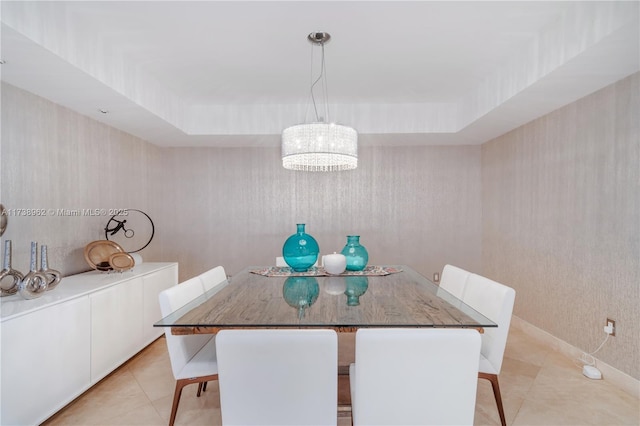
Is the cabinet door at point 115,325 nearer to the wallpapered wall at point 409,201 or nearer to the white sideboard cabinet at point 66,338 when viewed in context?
the white sideboard cabinet at point 66,338

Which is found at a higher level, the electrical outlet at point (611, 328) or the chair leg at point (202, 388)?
the electrical outlet at point (611, 328)

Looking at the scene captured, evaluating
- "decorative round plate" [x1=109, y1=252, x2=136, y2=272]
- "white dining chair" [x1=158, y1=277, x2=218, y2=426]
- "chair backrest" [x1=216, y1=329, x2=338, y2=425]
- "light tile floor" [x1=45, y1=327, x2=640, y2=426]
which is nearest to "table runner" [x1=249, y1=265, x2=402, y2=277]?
"light tile floor" [x1=45, y1=327, x2=640, y2=426]

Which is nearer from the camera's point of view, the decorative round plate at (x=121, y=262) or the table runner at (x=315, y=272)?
the table runner at (x=315, y=272)

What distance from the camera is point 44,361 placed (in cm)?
196

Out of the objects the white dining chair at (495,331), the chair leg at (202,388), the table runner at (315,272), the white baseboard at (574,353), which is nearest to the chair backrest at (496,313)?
the white dining chair at (495,331)

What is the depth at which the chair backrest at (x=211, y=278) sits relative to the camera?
2.29 meters

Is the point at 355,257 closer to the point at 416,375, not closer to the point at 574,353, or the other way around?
the point at 416,375

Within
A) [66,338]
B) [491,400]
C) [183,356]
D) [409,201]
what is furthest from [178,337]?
[409,201]

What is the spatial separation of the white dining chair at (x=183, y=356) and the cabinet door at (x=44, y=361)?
2.53 ft

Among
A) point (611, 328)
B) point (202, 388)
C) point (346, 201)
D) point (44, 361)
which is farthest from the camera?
point (346, 201)

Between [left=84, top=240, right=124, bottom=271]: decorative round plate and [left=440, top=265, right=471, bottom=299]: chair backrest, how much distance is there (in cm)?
282

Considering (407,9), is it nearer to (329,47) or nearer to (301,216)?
(329,47)

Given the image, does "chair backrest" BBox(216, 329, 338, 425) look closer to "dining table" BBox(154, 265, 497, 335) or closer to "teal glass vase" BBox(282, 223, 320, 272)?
"dining table" BBox(154, 265, 497, 335)

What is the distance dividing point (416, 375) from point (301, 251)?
1.60 metres
